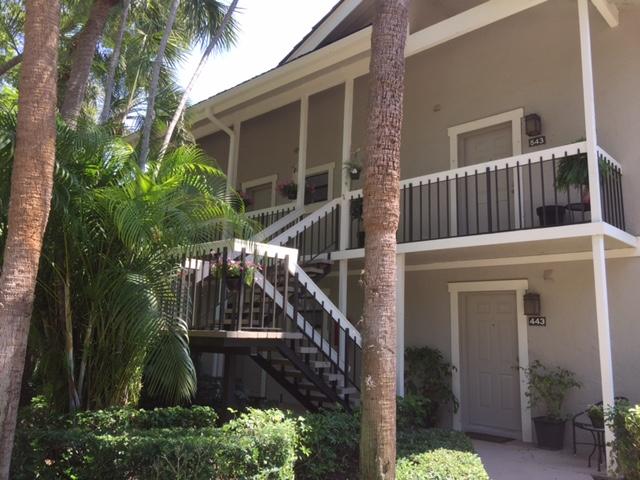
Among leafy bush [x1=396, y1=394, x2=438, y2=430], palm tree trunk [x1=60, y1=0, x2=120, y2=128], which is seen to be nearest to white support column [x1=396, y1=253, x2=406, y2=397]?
leafy bush [x1=396, y1=394, x2=438, y2=430]

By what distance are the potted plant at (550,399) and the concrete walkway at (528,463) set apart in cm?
19

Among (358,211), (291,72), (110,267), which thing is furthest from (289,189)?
(110,267)

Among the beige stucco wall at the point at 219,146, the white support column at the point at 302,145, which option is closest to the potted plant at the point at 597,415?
the white support column at the point at 302,145

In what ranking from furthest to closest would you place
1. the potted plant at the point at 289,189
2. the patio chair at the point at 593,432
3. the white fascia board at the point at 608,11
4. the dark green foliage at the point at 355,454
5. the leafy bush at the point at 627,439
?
1. the potted plant at the point at 289,189
2. the white fascia board at the point at 608,11
3. the patio chair at the point at 593,432
4. the leafy bush at the point at 627,439
5. the dark green foliage at the point at 355,454

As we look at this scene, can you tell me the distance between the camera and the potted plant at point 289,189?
38.0 ft

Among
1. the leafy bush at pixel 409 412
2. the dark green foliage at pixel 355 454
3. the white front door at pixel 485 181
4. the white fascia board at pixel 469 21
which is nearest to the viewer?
the dark green foliage at pixel 355 454

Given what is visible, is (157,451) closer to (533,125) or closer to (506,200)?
(506,200)

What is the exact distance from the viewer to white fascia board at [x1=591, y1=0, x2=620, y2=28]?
25.4 ft

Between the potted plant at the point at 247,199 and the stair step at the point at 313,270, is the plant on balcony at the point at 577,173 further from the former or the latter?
the potted plant at the point at 247,199

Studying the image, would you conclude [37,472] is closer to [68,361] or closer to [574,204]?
[68,361]

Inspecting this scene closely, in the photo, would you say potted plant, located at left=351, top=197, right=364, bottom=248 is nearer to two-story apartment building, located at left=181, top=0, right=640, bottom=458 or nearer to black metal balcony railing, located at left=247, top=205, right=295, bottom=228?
two-story apartment building, located at left=181, top=0, right=640, bottom=458

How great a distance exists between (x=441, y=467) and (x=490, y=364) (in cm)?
440

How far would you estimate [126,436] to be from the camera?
459cm

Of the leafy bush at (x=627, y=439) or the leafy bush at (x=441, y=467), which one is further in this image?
the leafy bush at (x=627, y=439)
